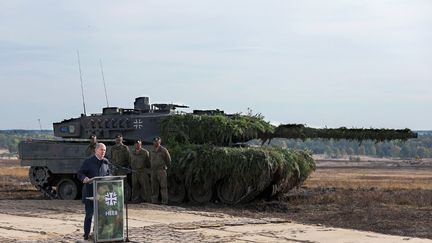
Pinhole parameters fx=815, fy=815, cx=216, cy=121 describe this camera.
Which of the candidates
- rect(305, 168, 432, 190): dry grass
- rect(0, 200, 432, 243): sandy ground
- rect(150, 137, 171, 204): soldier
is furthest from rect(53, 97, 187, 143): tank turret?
rect(305, 168, 432, 190): dry grass

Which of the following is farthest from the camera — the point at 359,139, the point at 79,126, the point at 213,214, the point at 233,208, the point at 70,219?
the point at 79,126

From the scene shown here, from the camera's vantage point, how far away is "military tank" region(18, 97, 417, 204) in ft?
67.9

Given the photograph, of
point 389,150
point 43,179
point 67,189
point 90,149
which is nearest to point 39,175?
point 43,179

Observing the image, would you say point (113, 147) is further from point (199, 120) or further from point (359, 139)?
point (359, 139)

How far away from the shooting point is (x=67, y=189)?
74.3 ft

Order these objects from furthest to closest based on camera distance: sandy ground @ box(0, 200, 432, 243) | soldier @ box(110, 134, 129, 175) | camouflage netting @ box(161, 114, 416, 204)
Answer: soldier @ box(110, 134, 129, 175) → camouflage netting @ box(161, 114, 416, 204) → sandy ground @ box(0, 200, 432, 243)

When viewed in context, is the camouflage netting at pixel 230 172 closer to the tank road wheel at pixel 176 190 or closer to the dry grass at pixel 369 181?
the tank road wheel at pixel 176 190

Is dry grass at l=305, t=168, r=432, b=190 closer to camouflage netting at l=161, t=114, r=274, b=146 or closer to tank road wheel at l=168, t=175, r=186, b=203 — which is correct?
camouflage netting at l=161, t=114, r=274, b=146

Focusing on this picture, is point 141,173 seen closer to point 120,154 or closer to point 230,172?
point 120,154

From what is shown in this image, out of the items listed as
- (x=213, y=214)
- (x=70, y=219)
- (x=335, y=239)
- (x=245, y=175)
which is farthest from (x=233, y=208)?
(x=335, y=239)

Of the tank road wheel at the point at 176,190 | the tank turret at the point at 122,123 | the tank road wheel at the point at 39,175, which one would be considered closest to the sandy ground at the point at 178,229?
the tank road wheel at the point at 176,190

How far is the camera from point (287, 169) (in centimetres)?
2103

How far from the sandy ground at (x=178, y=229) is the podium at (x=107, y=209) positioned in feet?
2.49

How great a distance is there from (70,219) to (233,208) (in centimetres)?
522
